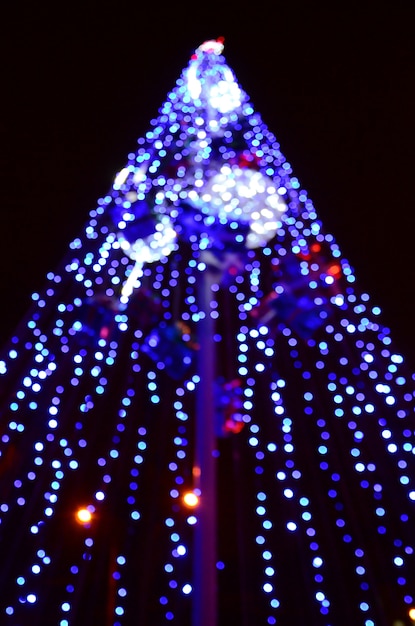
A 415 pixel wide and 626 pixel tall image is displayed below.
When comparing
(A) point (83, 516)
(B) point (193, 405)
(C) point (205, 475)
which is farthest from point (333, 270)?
(A) point (83, 516)

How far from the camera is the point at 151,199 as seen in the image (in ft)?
12.2

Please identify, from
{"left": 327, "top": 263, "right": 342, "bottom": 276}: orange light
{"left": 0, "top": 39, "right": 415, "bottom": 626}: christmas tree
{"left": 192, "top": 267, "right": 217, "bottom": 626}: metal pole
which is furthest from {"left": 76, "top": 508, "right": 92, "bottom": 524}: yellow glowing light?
{"left": 327, "top": 263, "right": 342, "bottom": 276}: orange light

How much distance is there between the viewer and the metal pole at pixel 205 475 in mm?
2592

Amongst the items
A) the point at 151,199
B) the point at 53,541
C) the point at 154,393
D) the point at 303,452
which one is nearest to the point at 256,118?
the point at 151,199

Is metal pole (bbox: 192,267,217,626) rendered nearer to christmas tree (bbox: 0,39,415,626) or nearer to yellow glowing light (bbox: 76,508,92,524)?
christmas tree (bbox: 0,39,415,626)

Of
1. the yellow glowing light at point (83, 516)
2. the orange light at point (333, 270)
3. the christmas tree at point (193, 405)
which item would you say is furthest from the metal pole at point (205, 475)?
the yellow glowing light at point (83, 516)

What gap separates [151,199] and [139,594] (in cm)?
354

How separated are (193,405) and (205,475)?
304 cm

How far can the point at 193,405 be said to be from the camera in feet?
19.4

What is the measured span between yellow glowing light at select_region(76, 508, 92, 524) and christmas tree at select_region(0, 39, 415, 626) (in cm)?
3

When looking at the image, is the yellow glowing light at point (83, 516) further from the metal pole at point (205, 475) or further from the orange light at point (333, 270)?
the orange light at point (333, 270)

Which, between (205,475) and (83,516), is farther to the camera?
(83,516)

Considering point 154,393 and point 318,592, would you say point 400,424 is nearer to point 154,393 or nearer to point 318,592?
point 318,592

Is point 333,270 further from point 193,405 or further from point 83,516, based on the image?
point 83,516
